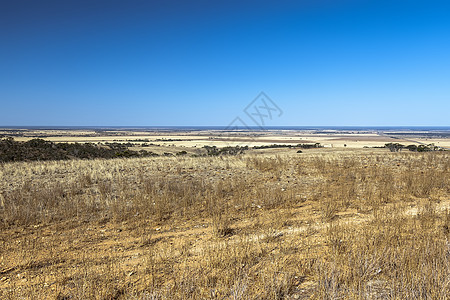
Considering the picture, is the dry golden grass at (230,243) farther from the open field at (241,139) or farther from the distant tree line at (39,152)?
the open field at (241,139)

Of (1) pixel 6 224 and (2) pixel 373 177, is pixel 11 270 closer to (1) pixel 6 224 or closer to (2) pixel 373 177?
(1) pixel 6 224

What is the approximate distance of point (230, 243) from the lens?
4699 mm

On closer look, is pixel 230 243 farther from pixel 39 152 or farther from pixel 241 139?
pixel 241 139

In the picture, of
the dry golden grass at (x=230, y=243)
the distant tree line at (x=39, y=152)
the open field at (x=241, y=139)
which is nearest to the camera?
the dry golden grass at (x=230, y=243)

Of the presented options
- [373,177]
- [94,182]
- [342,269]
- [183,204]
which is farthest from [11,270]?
[373,177]

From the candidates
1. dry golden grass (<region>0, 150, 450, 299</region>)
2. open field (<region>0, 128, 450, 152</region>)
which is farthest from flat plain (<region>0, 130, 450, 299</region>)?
open field (<region>0, 128, 450, 152</region>)

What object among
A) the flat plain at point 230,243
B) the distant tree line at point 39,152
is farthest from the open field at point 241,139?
the flat plain at point 230,243

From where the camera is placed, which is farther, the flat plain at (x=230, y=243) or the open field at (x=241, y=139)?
the open field at (x=241, y=139)

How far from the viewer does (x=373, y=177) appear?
11.0 metres

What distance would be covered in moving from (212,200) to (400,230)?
474cm

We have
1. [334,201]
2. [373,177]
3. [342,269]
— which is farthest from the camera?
[373,177]

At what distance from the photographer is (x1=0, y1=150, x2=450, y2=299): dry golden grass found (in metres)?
3.18

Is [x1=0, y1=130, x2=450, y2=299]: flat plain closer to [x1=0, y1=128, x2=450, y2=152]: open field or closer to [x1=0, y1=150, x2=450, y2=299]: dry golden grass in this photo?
[x1=0, y1=150, x2=450, y2=299]: dry golden grass

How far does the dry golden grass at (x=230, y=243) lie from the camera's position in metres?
3.18
